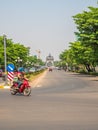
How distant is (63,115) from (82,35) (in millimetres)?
50800

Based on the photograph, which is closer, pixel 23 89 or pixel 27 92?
pixel 27 92

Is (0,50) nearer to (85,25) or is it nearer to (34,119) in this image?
(85,25)

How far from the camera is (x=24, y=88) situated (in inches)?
1007

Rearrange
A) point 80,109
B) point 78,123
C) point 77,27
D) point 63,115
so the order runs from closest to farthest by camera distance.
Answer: point 78,123, point 63,115, point 80,109, point 77,27

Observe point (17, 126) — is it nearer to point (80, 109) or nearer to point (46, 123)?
point (46, 123)

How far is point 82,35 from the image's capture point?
64.2m

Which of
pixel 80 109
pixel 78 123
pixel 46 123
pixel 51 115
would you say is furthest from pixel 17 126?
pixel 80 109

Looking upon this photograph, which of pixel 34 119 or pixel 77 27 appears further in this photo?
pixel 77 27

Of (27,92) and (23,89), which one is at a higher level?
(23,89)

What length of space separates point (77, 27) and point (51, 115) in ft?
190

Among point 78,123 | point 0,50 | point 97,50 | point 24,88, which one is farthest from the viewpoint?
point 0,50

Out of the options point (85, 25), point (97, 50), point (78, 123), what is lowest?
point (78, 123)

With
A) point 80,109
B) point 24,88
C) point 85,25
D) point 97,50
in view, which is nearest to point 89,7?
point 85,25

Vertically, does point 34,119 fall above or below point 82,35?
below
